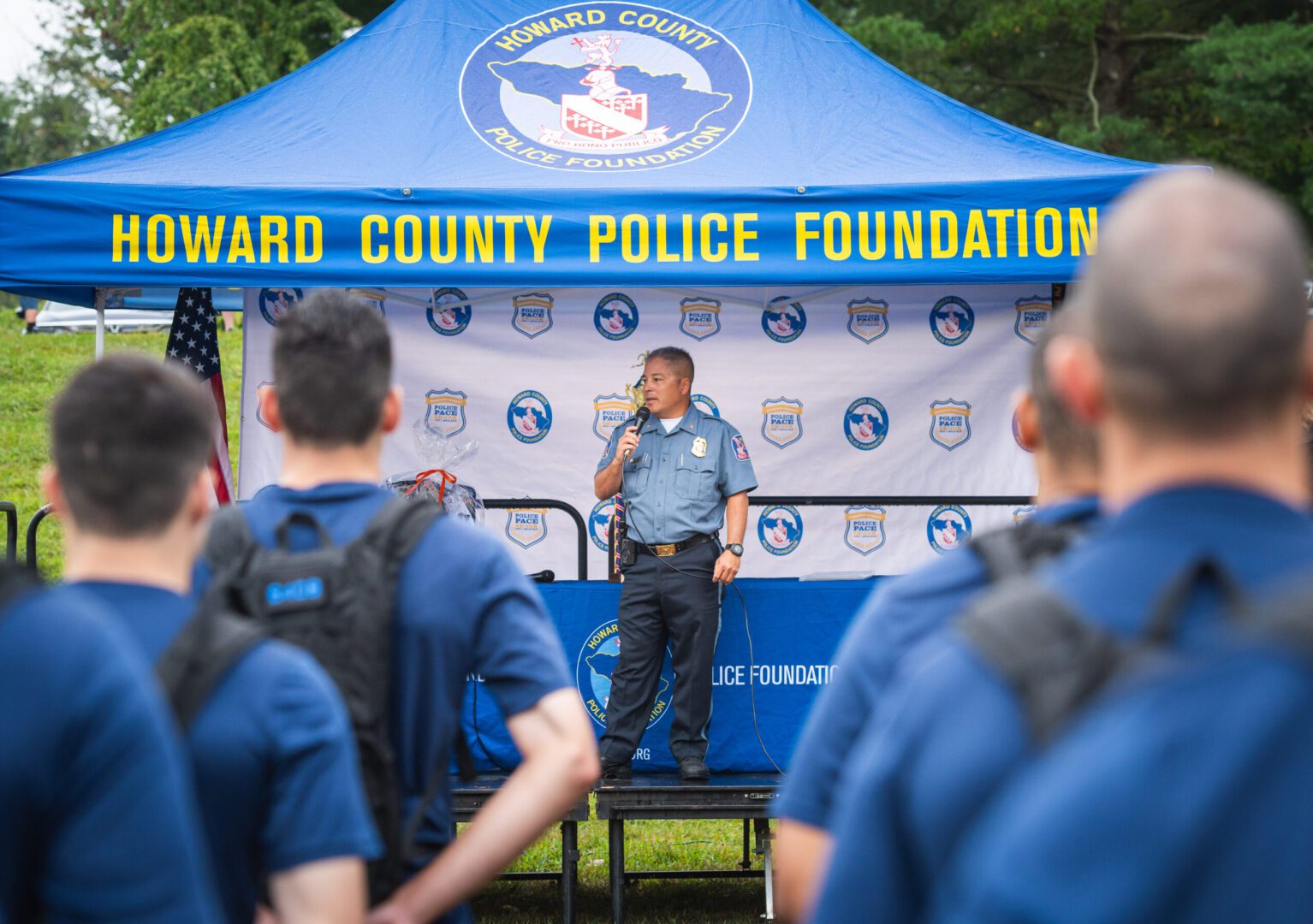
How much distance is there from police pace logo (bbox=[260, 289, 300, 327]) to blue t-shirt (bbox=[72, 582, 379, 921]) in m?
6.28

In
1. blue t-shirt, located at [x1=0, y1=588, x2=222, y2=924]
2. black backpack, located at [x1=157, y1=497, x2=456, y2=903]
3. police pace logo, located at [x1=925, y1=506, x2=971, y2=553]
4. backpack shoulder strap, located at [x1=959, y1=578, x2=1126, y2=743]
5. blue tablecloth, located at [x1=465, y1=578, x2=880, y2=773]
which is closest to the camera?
backpack shoulder strap, located at [x1=959, y1=578, x2=1126, y2=743]

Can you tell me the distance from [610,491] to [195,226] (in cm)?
220

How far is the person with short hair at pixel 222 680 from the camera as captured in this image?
69.4 inches

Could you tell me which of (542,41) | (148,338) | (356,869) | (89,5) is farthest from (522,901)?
(89,5)

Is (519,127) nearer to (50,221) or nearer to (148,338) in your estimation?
(50,221)

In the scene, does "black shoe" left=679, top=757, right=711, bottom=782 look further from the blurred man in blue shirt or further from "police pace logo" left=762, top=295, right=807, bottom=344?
the blurred man in blue shirt

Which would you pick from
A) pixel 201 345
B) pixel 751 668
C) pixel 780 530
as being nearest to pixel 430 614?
pixel 751 668

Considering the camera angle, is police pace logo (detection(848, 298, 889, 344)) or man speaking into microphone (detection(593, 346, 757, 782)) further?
police pace logo (detection(848, 298, 889, 344))

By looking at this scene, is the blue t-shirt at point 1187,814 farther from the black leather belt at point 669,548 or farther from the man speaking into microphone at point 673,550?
the black leather belt at point 669,548

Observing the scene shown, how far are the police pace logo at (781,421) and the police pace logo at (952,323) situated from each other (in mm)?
897

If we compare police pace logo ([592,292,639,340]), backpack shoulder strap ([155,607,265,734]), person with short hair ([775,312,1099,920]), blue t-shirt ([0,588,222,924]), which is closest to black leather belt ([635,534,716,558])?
police pace logo ([592,292,639,340])

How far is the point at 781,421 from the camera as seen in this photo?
8156 mm

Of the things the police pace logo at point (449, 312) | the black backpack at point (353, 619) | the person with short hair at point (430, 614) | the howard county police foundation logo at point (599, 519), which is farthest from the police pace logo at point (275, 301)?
the black backpack at point (353, 619)

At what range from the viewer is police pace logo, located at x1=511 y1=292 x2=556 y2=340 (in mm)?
8031
